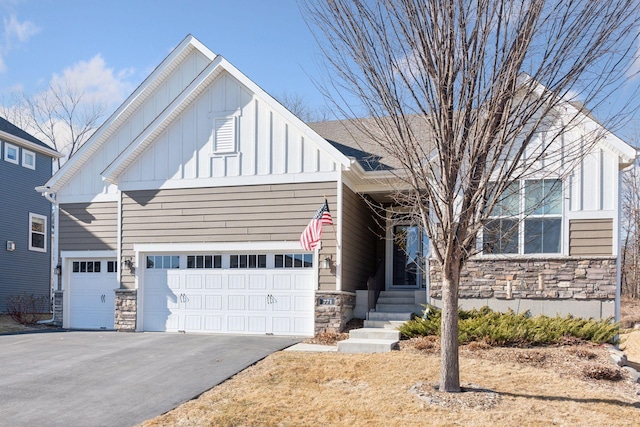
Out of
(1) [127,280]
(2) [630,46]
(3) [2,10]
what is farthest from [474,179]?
(3) [2,10]

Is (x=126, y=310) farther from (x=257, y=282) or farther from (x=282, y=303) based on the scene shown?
(x=282, y=303)

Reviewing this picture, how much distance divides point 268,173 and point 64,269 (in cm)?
624

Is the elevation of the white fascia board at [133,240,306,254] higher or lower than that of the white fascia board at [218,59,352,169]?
lower

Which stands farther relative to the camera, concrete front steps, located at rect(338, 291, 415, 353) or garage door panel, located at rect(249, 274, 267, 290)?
garage door panel, located at rect(249, 274, 267, 290)

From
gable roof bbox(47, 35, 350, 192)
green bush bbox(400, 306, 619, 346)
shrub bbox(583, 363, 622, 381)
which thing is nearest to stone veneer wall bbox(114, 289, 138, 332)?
gable roof bbox(47, 35, 350, 192)

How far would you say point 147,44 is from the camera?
1344 cm

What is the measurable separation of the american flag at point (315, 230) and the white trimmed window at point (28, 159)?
44.7 feet

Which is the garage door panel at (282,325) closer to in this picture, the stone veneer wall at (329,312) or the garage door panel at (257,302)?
the garage door panel at (257,302)

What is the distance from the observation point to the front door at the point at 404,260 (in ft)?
46.7

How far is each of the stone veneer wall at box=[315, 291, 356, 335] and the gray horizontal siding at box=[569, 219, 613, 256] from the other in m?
4.87

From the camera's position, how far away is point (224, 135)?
1248cm

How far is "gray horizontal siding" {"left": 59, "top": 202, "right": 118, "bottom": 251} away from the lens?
44.8 feet

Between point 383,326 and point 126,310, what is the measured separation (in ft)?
20.1

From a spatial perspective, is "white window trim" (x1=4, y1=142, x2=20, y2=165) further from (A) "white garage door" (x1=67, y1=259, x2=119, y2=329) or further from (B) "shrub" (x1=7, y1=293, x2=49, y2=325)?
(A) "white garage door" (x1=67, y1=259, x2=119, y2=329)
